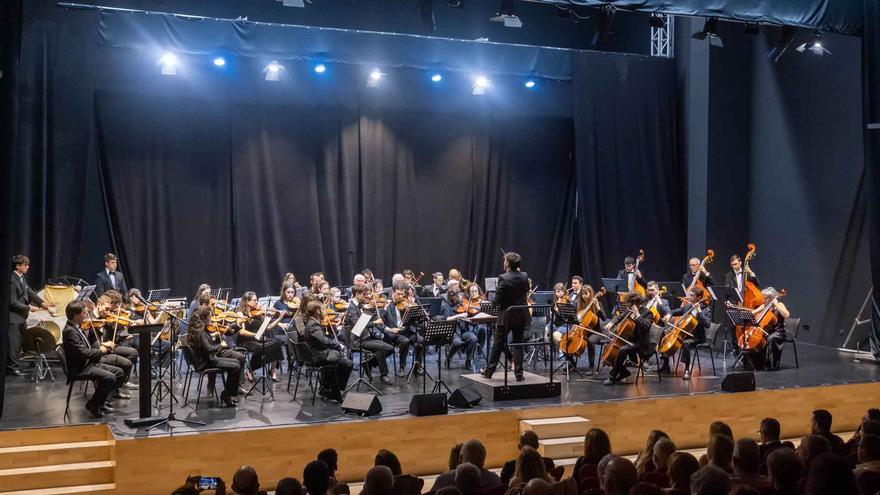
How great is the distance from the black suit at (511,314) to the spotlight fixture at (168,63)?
291 inches

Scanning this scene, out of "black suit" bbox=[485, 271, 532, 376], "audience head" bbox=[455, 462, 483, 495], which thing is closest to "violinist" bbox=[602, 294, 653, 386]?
"black suit" bbox=[485, 271, 532, 376]

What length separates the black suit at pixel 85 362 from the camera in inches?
357

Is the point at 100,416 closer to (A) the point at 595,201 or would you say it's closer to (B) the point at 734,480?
(B) the point at 734,480

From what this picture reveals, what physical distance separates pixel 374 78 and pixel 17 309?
7.66 metres

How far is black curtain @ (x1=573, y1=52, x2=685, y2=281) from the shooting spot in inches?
680

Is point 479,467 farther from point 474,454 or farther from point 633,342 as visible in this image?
point 633,342

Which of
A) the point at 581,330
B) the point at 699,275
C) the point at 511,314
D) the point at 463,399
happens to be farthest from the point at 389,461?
the point at 699,275

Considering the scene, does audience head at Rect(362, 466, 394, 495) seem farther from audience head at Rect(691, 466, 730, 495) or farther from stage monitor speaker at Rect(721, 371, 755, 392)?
stage monitor speaker at Rect(721, 371, 755, 392)

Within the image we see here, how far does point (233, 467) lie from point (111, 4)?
8651 mm

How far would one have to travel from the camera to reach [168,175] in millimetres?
14930

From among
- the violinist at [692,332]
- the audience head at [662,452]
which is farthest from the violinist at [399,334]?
the audience head at [662,452]

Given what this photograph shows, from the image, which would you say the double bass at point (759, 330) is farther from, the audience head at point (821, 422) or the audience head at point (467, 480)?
the audience head at point (467, 480)

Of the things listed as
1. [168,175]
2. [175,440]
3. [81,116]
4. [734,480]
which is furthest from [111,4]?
[734,480]

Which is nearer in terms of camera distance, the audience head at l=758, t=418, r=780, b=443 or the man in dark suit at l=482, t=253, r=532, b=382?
the audience head at l=758, t=418, r=780, b=443
